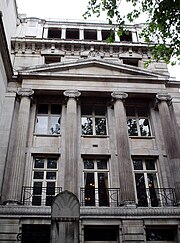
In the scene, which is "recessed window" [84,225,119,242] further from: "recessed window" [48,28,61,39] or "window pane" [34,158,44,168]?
"recessed window" [48,28,61,39]

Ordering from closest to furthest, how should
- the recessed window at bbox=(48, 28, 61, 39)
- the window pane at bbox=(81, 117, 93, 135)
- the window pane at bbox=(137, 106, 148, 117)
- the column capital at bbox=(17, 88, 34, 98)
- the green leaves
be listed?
the green leaves, the column capital at bbox=(17, 88, 34, 98), the window pane at bbox=(81, 117, 93, 135), the window pane at bbox=(137, 106, 148, 117), the recessed window at bbox=(48, 28, 61, 39)

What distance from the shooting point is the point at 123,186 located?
1358cm

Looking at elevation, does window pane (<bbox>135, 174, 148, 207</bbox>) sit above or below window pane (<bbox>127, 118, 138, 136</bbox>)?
below

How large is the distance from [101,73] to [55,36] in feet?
24.7

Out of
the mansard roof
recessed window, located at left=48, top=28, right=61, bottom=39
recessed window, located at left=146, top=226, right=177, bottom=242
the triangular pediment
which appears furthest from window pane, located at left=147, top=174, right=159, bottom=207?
recessed window, located at left=48, top=28, right=61, bottom=39

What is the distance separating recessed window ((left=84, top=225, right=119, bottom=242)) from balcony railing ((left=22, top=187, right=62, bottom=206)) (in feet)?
8.07

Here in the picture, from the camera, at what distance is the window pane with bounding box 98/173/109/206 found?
14.1 metres

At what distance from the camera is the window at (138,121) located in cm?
1731

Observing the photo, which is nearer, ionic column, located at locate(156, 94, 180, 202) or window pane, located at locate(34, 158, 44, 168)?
ionic column, located at locate(156, 94, 180, 202)

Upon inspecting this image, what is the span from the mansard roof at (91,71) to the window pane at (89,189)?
6819 mm

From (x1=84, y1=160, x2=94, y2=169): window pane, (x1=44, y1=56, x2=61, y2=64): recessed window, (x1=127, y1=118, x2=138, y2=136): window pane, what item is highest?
(x1=44, y1=56, x2=61, y2=64): recessed window

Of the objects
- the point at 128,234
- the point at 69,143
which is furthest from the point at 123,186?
the point at 69,143

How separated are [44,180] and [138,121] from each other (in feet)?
24.2

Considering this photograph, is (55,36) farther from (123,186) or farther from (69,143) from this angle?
(123,186)
